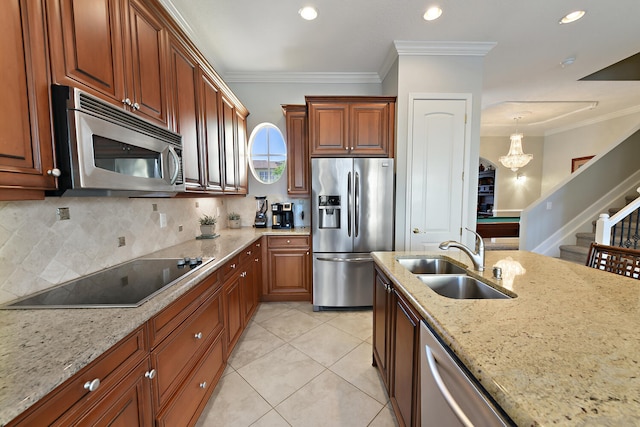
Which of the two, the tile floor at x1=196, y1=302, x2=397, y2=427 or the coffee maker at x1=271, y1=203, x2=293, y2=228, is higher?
the coffee maker at x1=271, y1=203, x2=293, y2=228

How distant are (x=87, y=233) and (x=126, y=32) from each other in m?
1.13

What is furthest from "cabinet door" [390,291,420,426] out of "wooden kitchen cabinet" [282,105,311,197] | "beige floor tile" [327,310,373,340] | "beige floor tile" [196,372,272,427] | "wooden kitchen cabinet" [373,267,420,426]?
"wooden kitchen cabinet" [282,105,311,197]

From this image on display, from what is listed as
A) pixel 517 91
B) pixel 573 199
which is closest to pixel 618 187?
pixel 573 199

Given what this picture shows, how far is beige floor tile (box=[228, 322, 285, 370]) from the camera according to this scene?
6.82ft

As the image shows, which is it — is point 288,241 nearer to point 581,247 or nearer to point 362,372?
point 362,372

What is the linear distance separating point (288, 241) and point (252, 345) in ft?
3.84

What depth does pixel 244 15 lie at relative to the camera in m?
2.21

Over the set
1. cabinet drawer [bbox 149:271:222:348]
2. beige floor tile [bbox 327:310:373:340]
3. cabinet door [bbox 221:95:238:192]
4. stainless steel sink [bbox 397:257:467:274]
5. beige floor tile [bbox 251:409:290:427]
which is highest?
cabinet door [bbox 221:95:238:192]

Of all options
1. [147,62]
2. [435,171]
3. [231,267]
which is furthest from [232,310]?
[435,171]

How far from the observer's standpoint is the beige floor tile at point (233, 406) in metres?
1.53

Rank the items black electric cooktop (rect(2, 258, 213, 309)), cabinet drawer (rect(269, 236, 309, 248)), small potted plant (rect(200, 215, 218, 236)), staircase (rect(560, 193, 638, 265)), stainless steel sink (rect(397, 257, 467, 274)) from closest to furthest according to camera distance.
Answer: black electric cooktop (rect(2, 258, 213, 309)) → stainless steel sink (rect(397, 257, 467, 274)) → small potted plant (rect(200, 215, 218, 236)) → cabinet drawer (rect(269, 236, 309, 248)) → staircase (rect(560, 193, 638, 265))

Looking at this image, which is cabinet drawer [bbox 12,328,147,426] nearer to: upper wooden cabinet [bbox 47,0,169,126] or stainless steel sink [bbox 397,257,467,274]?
upper wooden cabinet [bbox 47,0,169,126]

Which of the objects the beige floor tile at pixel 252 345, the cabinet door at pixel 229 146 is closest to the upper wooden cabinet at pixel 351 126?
the cabinet door at pixel 229 146

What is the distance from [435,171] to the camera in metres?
2.71
